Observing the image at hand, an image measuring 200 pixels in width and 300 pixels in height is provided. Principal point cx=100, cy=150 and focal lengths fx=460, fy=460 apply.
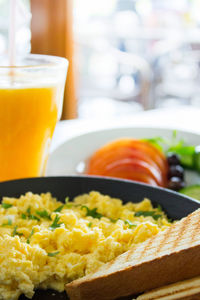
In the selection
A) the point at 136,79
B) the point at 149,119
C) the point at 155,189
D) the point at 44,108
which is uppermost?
the point at 44,108

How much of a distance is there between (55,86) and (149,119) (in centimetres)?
110

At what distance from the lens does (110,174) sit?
5.49 feet

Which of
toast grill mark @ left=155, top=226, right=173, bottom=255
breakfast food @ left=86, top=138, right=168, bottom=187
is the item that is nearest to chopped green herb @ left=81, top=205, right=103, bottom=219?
toast grill mark @ left=155, top=226, right=173, bottom=255

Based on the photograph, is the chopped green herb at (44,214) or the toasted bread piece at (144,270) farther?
the chopped green herb at (44,214)

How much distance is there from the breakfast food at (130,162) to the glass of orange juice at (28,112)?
0.38 m

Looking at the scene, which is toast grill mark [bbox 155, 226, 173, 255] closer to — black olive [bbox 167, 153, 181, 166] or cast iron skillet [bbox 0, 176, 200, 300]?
cast iron skillet [bbox 0, 176, 200, 300]

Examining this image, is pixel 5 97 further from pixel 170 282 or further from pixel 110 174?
pixel 170 282

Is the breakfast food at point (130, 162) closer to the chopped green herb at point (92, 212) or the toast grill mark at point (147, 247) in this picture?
the chopped green herb at point (92, 212)

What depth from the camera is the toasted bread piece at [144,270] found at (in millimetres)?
685

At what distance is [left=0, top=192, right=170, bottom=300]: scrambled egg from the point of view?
0.75 m

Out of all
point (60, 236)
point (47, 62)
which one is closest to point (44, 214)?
point (60, 236)

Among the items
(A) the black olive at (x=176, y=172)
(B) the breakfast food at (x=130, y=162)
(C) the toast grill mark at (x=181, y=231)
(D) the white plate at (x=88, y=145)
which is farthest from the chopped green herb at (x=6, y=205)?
(A) the black olive at (x=176, y=172)

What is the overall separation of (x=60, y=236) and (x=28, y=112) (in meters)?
0.50

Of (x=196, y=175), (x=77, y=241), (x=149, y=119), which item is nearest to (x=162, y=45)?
(x=149, y=119)
